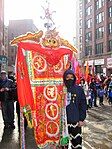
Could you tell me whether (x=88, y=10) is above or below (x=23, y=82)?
above

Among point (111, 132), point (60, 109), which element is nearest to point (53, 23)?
point (60, 109)

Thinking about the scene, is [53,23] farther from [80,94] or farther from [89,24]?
[89,24]

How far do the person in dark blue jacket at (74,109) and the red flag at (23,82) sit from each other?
72 cm

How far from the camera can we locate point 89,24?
234 feet

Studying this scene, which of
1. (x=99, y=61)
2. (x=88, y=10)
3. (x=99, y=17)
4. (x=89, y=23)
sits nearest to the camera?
(x=99, y=61)

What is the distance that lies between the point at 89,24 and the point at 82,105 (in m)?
65.9

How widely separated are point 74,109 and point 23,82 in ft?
3.57

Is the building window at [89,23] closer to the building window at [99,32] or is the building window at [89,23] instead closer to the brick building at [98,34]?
the brick building at [98,34]

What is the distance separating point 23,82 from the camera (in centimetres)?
674

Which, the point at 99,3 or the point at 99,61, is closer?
the point at 99,61

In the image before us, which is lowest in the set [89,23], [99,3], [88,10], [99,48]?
[99,48]

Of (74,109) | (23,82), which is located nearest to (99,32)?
(23,82)

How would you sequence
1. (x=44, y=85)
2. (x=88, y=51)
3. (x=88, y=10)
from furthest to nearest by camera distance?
(x=88, y=10), (x=88, y=51), (x=44, y=85)

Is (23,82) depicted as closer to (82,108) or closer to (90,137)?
(82,108)
